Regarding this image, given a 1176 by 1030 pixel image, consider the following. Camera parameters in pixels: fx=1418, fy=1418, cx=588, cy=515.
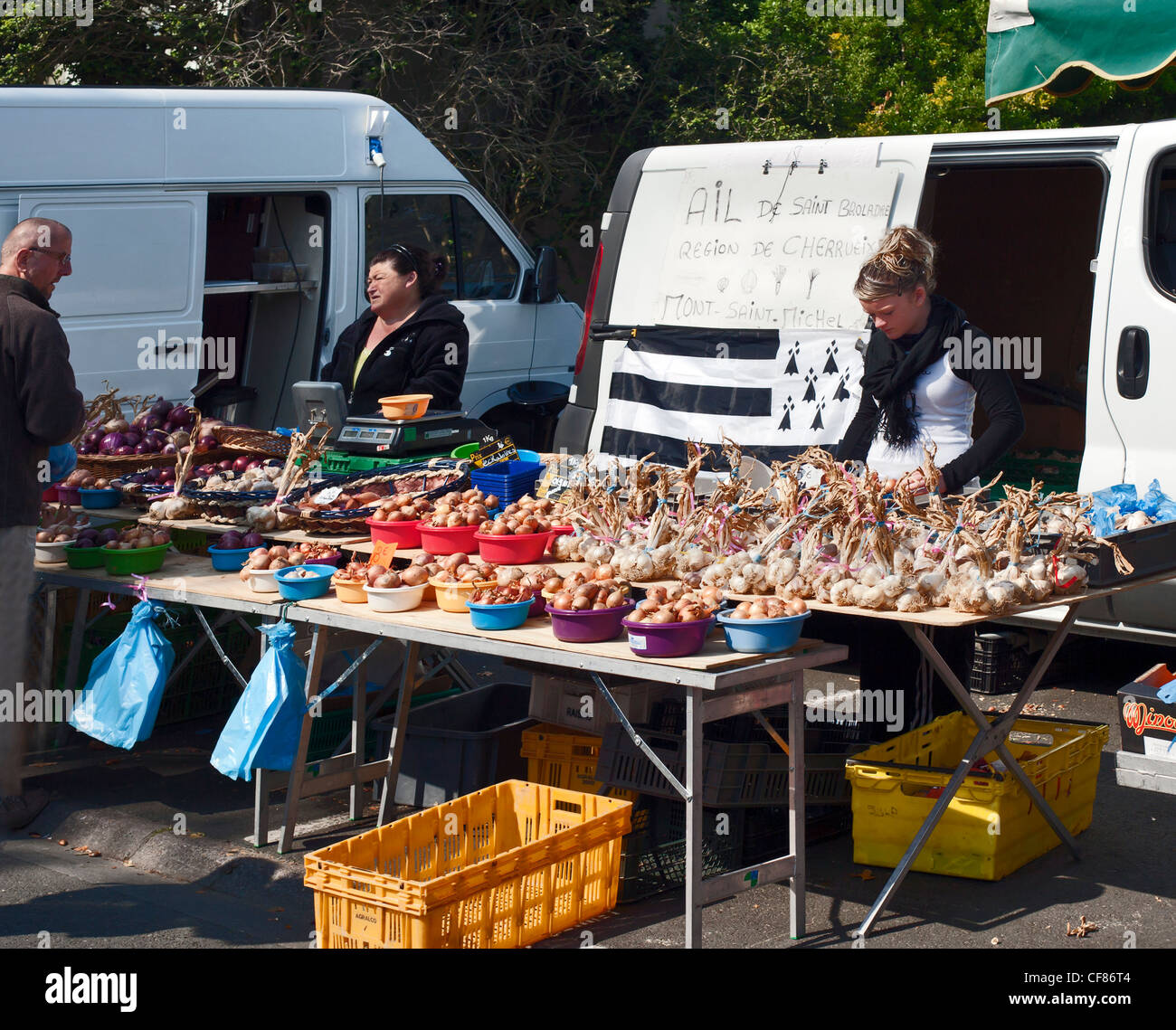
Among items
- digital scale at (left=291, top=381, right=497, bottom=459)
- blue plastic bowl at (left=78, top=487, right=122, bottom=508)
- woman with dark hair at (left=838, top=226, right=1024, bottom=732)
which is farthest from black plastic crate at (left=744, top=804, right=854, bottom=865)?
blue plastic bowl at (left=78, top=487, right=122, bottom=508)

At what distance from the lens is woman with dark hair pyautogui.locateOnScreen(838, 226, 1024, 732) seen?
5027 mm

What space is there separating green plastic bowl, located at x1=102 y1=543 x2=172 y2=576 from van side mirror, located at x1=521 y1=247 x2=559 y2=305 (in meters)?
4.62

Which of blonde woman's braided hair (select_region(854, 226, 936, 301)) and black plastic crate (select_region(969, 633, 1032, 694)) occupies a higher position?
blonde woman's braided hair (select_region(854, 226, 936, 301))

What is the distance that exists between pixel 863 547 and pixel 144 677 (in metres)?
2.68

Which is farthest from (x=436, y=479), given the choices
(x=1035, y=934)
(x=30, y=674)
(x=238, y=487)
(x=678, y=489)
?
(x=1035, y=934)

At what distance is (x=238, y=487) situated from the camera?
5.98 m

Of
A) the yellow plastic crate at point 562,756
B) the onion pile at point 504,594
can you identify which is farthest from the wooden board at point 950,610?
the yellow plastic crate at point 562,756

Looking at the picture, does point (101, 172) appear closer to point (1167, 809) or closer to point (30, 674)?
point (30, 674)

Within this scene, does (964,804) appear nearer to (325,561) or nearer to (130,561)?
(325,561)

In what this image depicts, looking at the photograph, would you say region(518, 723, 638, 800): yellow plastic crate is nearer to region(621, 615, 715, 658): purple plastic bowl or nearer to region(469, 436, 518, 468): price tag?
region(621, 615, 715, 658): purple plastic bowl

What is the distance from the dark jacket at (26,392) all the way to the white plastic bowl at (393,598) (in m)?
1.32

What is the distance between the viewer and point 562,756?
518 cm

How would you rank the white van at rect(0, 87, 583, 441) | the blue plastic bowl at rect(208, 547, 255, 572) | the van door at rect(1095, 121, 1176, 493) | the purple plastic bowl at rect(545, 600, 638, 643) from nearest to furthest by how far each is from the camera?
the purple plastic bowl at rect(545, 600, 638, 643)
the blue plastic bowl at rect(208, 547, 255, 572)
the van door at rect(1095, 121, 1176, 493)
the white van at rect(0, 87, 583, 441)

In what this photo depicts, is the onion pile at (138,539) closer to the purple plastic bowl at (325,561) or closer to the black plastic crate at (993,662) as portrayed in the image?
the purple plastic bowl at (325,561)
